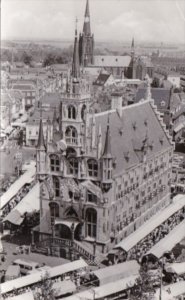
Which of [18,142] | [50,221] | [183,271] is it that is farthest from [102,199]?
[18,142]

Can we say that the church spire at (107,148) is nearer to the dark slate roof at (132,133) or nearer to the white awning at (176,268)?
the dark slate roof at (132,133)

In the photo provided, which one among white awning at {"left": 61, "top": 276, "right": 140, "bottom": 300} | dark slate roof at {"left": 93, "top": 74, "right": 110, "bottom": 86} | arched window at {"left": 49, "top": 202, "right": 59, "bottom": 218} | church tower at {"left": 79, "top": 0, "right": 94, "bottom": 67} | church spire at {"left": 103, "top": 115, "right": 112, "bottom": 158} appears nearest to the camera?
white awning at {"left": 61, "top": 276, "right": 140, "bottom": 300}

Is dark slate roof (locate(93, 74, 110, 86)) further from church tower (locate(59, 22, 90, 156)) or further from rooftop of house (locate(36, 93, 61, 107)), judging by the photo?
church tower (locate(59, 22, 90, 156))

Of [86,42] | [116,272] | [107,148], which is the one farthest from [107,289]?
[86,42]

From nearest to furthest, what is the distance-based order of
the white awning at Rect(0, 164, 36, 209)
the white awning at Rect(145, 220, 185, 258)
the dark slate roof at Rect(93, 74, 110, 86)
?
1. the white awning at Rect(145, 220, 185, 258)
2. the white awning at Rect(0, 164, 36, 209)
3. the dark slate roof at Rect(93, 74, 110, 86)

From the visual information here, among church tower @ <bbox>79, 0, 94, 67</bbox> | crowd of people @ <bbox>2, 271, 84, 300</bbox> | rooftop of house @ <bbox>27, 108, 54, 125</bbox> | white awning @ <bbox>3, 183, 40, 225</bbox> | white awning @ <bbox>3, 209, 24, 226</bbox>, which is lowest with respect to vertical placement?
crowd of people @ <bbox>2, 271, 84, 300</bbox>

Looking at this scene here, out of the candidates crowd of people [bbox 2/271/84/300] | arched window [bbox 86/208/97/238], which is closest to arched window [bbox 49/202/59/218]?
arched window [bbox 86/208/97/238]

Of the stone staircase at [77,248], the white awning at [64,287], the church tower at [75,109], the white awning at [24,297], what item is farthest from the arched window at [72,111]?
the white awning at [24,297]

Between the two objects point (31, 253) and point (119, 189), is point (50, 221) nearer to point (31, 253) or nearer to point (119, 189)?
point (31, 253)
